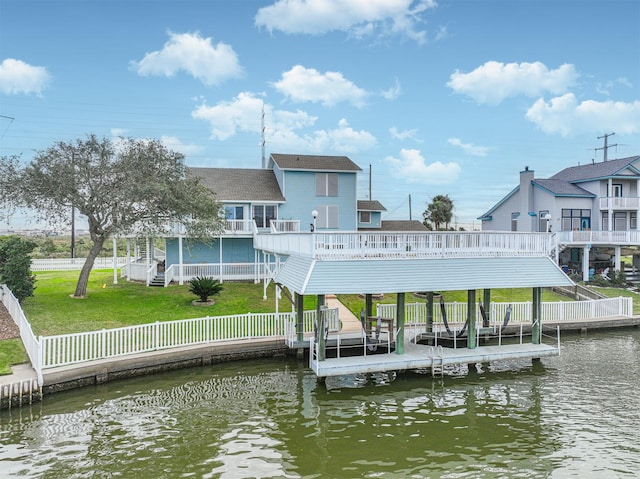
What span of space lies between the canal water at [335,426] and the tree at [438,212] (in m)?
36.7

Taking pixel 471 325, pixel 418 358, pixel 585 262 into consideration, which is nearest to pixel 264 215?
pixel 471 325

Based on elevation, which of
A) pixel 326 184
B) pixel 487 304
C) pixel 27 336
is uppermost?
pixel 326 184

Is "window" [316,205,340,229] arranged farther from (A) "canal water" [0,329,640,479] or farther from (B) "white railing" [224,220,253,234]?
(A) "canal water" [0,329,640,479]

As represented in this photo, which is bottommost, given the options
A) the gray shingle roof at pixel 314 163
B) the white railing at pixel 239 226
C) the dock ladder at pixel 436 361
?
the dock ladder at pixel 436 361

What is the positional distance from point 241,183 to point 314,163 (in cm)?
518

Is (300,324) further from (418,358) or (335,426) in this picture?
(335,426)

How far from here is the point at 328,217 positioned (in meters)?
30.6

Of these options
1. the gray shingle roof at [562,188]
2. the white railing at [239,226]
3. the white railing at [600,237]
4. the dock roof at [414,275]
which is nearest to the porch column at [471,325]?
the dock roof at [414,275]

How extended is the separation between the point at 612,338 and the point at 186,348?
683 inches

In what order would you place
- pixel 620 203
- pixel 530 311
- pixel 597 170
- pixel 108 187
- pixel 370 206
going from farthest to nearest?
pixel 370 206 < pixel 597 170 < pixel 620 203 < pixel 108 187 < pixel 530 311

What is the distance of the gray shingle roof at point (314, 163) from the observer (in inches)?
1199

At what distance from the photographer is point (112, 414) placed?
11.2 meters

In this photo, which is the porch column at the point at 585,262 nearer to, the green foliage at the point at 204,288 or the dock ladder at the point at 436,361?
the dock ladder at the point at 436,361

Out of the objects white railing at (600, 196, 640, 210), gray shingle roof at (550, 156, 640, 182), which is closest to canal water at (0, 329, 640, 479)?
white railing at (600, 196, 640, 210)
